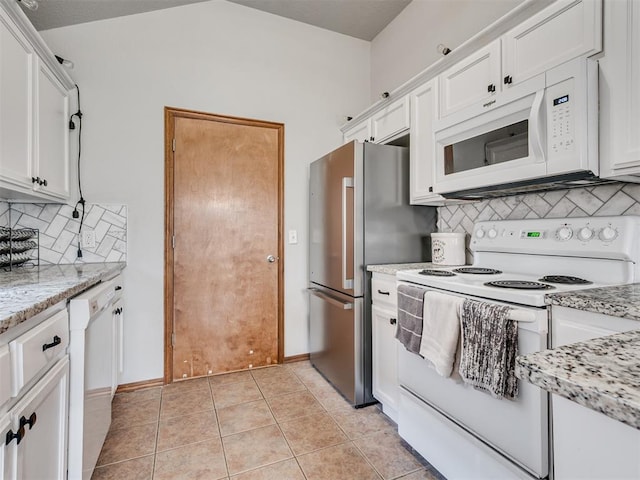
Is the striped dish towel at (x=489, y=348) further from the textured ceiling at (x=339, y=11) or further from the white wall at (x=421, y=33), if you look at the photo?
the textured ceiling at (x=339, y=11)

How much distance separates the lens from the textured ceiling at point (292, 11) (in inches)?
82.4

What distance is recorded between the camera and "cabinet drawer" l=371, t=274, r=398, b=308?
6.17ft

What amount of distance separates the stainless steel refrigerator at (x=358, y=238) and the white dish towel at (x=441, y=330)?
2.19 ft

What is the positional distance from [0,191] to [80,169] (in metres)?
0.63

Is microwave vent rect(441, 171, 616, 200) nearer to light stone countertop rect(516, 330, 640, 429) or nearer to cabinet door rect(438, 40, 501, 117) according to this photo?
cabinet door rect(438, 40, 501, 117)

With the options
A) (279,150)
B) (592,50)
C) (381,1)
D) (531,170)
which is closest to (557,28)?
(592,50)

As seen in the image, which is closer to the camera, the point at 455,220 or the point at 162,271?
the point at 455,220

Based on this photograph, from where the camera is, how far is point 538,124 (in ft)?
4.50

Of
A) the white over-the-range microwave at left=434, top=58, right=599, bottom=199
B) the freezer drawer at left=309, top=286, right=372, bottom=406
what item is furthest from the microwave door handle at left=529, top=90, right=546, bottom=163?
the freezer drawer at left=309, top=286, right=372, bottom=406

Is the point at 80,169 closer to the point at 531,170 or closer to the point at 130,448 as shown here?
the point at 130,448

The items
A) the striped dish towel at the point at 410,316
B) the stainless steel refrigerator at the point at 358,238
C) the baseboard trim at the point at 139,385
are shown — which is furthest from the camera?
the baseboard trim at the point at 139,385

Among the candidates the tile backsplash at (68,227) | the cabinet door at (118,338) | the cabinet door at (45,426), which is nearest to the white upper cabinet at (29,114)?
the tile backsplash at (68,227)

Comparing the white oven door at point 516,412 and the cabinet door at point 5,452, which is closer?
the cabinet door at point 5,452

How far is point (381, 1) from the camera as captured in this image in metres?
2.69
